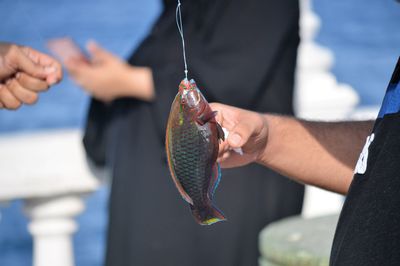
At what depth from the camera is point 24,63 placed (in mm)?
1812

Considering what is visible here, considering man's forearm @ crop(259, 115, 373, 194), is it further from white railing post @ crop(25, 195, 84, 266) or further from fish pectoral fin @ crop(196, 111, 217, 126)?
white railing post @ crop(25, 195, 84, 266)

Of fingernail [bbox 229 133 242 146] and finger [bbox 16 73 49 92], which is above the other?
finger [bbox 16 73 49 92]

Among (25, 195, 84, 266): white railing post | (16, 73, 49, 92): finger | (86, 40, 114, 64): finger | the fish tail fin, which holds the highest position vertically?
(86, 40, 114, 64): finger

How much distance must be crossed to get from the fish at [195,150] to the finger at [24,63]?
0.58m

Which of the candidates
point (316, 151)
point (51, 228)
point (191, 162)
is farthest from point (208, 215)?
point (51, 228)

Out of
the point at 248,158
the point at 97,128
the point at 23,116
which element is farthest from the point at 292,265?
the point at 23,116

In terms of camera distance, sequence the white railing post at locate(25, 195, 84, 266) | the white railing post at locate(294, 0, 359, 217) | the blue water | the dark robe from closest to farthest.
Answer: the dark robe
the white railing post at locate(25, 195, 84, 266)
the white railing post at locate(294, 0, 359, 217)
the blue water

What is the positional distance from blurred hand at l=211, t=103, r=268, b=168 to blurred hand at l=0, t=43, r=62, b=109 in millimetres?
497

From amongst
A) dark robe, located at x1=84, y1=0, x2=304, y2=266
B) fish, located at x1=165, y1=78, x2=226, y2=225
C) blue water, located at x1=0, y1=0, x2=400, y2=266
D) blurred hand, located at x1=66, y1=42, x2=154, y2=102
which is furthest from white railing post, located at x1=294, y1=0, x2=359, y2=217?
blue water, located at x1=0, y1=0, x2=400, y2=266

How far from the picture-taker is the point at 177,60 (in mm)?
2760

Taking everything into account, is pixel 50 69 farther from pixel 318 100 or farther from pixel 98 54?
pixel 318 100

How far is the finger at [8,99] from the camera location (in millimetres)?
1854

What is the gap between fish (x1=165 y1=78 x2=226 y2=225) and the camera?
1.33m

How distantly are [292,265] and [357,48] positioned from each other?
1334cm
